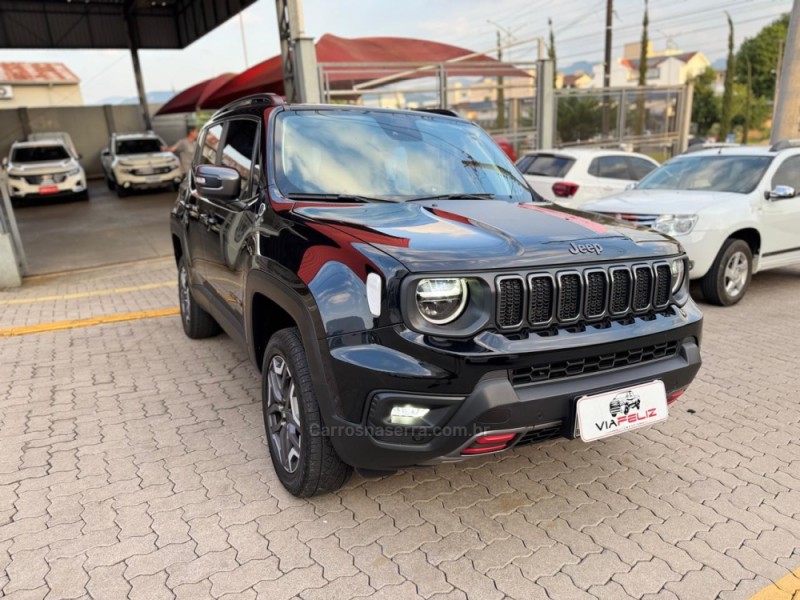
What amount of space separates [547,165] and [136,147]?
45.5ft

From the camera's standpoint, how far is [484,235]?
2510mm

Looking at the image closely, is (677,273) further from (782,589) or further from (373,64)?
(373,64)

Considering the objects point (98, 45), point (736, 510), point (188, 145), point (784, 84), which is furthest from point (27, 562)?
point (98, 45)

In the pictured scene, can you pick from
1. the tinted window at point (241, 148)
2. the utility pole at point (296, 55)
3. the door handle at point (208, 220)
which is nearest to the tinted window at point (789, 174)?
the tinted window at point (241, 148)

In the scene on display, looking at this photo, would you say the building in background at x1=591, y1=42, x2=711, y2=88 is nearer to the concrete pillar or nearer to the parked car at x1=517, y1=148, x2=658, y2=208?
the concrete pillar

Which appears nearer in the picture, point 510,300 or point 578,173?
point 510,300

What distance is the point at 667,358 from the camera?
2.68 meters

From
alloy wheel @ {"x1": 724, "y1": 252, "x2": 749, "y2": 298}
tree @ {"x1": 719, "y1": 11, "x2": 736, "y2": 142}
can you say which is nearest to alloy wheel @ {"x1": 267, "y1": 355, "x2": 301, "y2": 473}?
alloy wheel @ {"x1": 724, "y1": 252, "x2": 749, "y2": 298}

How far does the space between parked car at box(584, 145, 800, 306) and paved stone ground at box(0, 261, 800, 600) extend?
204 cm

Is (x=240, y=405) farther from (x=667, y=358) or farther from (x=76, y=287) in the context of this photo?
(x=76, y=287)

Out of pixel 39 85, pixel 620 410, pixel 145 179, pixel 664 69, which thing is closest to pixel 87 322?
pixel 620 410

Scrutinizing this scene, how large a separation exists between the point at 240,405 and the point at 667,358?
2.66 metres

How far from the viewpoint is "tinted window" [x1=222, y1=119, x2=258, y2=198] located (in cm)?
339

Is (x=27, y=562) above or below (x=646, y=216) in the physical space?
below
